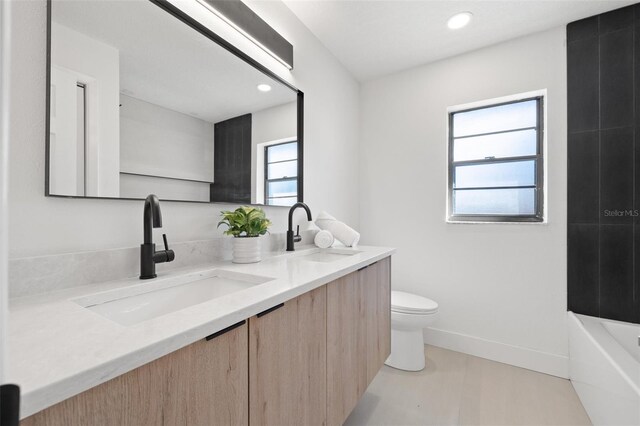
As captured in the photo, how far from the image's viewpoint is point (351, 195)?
103 inches

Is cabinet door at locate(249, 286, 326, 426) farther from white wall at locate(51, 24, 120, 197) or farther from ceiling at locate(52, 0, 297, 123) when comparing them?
ceiling at locate(52, 0, 297, 123)

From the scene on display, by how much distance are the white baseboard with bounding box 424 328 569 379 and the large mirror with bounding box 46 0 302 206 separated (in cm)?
190

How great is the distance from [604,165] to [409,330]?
5.61 ft

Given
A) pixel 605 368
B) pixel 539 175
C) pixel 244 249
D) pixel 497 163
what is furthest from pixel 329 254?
pixel 539 175

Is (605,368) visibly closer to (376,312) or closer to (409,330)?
(409,330)

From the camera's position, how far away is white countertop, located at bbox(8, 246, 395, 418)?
369 mm

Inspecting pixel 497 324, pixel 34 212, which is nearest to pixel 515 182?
pixel 497 324

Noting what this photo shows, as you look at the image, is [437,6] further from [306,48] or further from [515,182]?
[515,182]

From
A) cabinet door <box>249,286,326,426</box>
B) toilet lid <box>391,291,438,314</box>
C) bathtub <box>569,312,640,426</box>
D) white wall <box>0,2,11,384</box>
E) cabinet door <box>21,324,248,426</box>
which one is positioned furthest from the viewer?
toilet lid <box>391,291,438,314</box>

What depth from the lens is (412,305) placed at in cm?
196

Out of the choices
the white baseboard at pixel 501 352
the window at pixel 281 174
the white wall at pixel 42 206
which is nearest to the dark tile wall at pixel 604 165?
the white baseboard at pixel 501 352

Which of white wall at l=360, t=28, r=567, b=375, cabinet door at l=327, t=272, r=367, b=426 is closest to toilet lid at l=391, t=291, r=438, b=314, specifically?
white wall at l=360, t=28, r=567, b=375

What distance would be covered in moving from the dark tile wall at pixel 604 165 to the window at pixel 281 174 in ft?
6.34

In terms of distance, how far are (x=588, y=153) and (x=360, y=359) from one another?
205 centimetres
